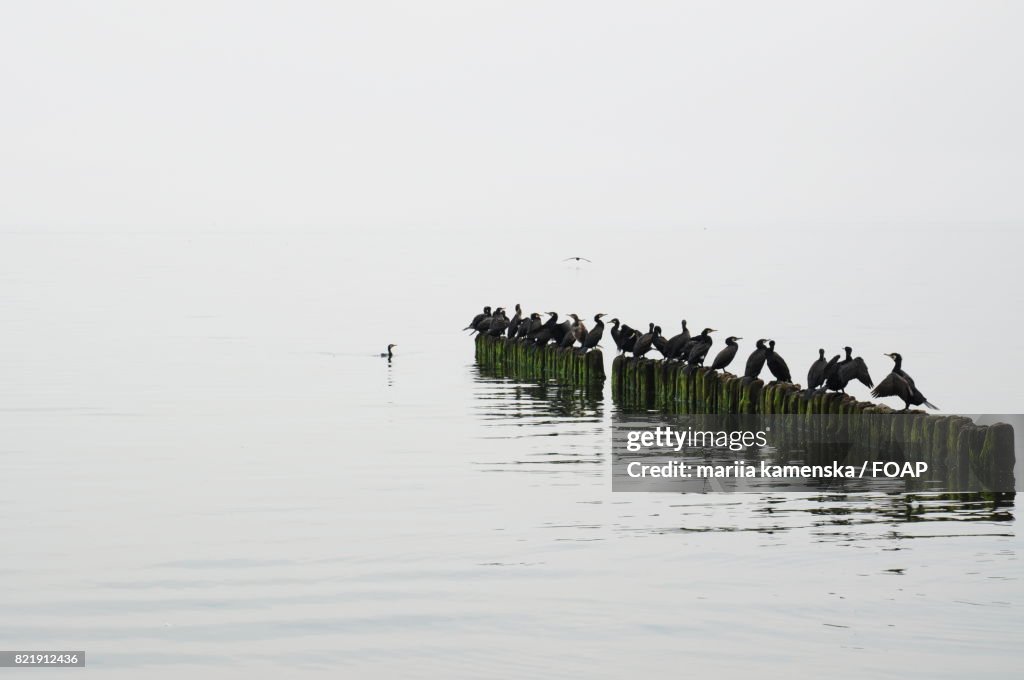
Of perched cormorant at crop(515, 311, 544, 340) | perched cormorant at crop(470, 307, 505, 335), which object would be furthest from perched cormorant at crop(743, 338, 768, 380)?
perched cormorant at crop(470, 307, 505, 335)

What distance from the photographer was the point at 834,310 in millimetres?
73312

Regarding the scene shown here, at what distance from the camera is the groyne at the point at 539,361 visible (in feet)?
115

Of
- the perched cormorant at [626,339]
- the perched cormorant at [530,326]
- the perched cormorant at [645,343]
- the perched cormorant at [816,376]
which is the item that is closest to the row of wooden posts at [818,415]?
the perched cormorant at [816,376]

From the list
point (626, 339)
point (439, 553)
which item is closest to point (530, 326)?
point (626, 339)

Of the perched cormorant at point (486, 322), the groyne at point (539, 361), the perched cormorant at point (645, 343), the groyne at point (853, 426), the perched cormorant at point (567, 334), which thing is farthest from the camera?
the perched cormorant at point (486, 322)

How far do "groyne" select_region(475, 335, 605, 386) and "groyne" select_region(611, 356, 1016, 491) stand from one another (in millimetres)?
5005

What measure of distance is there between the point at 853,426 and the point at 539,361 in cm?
1688

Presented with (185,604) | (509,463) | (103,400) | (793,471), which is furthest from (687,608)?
(103,400)

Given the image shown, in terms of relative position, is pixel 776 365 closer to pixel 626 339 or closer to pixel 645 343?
pixel 645 343

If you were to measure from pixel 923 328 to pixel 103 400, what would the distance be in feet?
121

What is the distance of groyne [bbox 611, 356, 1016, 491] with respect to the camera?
65.0ft

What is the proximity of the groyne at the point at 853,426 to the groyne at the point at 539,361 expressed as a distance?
5005 mm

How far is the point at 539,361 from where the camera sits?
38.3 m

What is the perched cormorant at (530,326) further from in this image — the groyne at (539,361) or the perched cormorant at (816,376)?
the perched cormorant at (816,376)
